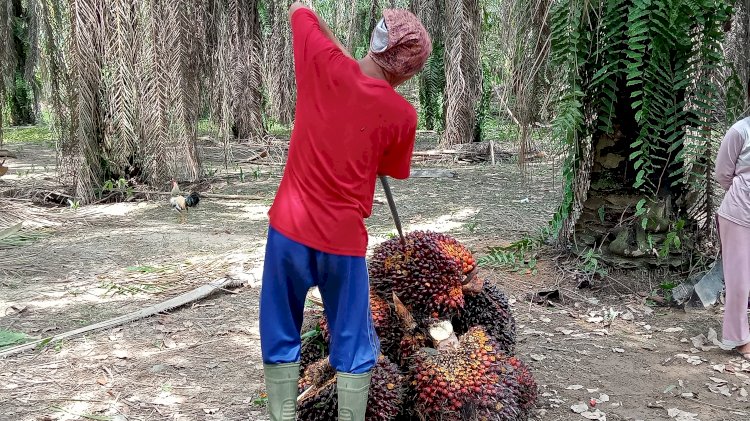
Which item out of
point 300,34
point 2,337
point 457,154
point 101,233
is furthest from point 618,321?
point 457,154

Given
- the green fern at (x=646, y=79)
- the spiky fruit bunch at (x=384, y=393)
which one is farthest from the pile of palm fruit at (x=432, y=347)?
the green fern at (x=646, y=79)

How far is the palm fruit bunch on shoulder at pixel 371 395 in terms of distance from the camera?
2.53 meters

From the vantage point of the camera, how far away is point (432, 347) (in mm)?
2828

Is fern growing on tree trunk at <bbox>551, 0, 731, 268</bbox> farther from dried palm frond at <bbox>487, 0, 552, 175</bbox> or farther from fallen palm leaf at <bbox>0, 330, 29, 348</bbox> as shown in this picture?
fallen palm leaf at <bbox>0, 330, 29, 348</bbox>

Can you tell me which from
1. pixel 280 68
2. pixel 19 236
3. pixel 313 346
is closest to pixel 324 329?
pixel 313 346

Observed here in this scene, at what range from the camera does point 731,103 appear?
4441mm

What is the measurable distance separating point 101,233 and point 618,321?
4749 mm

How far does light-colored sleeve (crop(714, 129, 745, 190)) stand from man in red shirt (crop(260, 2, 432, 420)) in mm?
2287

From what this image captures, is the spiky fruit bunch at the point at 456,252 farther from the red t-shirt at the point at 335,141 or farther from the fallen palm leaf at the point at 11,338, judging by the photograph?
the fallen palm leaf at the point at 11,338

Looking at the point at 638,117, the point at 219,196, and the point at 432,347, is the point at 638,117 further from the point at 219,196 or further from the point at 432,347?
the point at 219,196

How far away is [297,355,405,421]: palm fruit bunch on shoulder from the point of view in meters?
2.53

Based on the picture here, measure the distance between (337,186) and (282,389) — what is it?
753mm

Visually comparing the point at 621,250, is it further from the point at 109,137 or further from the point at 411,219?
the point at 109,137

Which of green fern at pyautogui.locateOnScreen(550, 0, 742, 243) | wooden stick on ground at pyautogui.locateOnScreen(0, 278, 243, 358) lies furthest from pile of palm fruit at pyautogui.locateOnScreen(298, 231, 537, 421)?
green fern at pyautogui.locateOnScreen(550, 0, 742, 243)
